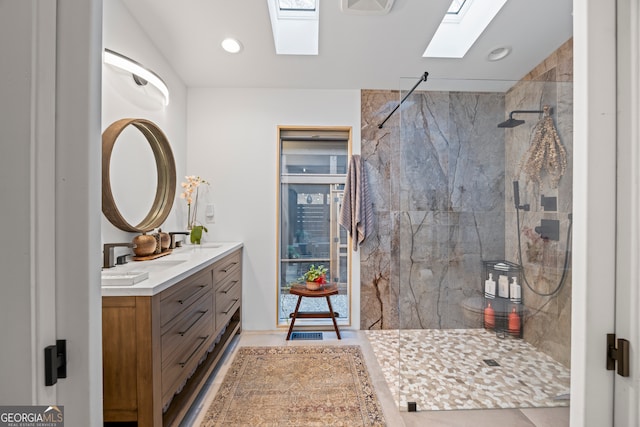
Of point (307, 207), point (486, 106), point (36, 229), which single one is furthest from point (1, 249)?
point (307, 207)

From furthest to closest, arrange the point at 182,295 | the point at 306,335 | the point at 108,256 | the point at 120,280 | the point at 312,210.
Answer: the point at 312,210 < the point at 306,335 < the point at 108,256 < the point at 182,295 < the point at 120,280

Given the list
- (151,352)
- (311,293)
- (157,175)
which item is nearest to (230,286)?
(311,293)

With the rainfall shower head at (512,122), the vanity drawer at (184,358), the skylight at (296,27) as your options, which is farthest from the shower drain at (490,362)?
the skylight at (296,27)

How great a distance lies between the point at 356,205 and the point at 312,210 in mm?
508

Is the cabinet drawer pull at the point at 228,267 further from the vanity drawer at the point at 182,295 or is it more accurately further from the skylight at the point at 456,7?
the skylight at the point at 456,7

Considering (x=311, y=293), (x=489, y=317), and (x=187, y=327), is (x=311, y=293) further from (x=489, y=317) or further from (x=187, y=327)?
(x=489, y=317)

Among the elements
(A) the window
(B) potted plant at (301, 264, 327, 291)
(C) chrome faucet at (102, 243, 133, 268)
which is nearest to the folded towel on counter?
(A) the window

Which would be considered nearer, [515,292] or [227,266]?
[515,292]

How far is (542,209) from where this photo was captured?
5.15ft

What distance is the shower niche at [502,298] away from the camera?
69.8 inches

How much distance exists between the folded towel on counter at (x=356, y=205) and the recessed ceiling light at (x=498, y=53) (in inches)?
56.3

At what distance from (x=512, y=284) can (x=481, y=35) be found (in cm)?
196

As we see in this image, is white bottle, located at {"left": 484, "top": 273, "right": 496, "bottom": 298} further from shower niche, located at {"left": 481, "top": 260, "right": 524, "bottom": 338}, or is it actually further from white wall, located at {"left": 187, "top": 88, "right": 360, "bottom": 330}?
white wall, located at {"left": 187, "top": 88, "right": 360, "bottom": 330}

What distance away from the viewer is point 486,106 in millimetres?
1895
